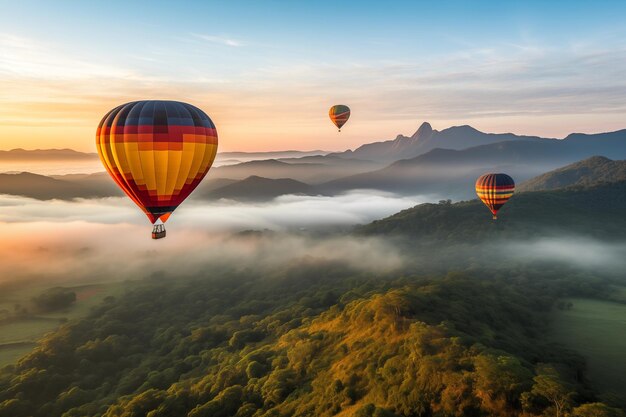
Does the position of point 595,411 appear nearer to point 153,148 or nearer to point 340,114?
point 153,148

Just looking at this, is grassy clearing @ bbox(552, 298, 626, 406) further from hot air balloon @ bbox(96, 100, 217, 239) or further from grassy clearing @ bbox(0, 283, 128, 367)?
grassy clearing @ bbox(0, 283, 128, 367)

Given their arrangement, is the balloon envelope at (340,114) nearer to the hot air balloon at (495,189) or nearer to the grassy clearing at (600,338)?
the hot air balloon at (495,189)

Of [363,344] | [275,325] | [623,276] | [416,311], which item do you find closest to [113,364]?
[275,325]

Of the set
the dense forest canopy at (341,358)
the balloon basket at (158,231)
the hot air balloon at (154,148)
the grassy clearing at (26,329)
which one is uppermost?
the hot air balloon at (154,148)

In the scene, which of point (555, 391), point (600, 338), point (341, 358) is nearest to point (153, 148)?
point (555, 391)

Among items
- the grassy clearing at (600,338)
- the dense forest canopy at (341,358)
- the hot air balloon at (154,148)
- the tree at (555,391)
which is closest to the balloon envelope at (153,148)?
the hot air balloon at (154,148)

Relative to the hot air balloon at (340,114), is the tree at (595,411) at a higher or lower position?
lower
